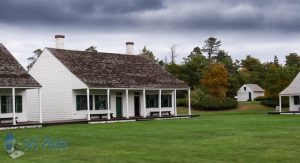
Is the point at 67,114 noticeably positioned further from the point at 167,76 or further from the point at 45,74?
the point at 167,76

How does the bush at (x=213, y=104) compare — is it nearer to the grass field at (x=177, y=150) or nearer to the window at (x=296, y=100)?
the window at (x=296, y=100)

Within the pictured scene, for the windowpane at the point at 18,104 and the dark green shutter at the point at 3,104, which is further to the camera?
the windowpane at the point at 18,104

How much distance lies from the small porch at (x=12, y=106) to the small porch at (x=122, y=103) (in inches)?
173

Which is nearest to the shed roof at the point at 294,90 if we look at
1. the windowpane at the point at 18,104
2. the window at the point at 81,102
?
the window at the point at 81,102

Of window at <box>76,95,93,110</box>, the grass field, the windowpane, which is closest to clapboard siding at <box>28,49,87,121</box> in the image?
window at <box>76,95,93,110</box>

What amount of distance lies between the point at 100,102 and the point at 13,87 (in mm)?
9481

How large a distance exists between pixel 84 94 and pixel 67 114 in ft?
6.45

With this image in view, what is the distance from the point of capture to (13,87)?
108 feet

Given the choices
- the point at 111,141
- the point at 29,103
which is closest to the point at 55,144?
the point at 111,141

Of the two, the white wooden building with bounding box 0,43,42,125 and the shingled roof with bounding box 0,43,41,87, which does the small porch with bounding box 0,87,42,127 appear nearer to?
the white wooden building with bounding box 0,43,42,125

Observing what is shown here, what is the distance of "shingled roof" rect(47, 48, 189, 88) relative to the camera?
3981cm

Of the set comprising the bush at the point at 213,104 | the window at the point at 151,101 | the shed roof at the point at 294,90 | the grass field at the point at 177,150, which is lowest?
the grass field at the point at 177,150

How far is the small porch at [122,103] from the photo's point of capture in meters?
39.8

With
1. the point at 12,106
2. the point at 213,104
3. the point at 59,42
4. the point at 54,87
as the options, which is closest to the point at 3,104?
A: the point at 12,106
